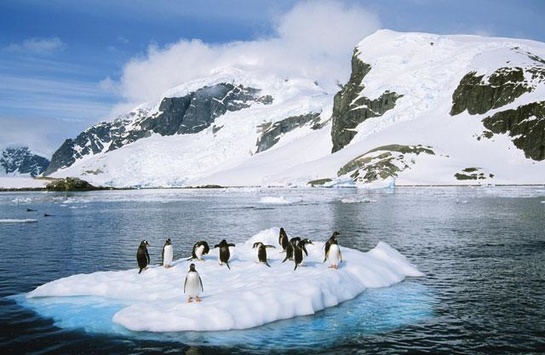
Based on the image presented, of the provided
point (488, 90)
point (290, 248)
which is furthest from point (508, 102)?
point (290, 248)

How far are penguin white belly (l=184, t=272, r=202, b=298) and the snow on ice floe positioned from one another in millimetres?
517

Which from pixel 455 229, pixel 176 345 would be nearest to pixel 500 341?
pixel 176 345

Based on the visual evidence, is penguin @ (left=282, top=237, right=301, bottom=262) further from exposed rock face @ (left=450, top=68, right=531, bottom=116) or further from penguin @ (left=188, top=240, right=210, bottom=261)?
exposed rock face @ (left=450, top=68, right=531, bottom=116)

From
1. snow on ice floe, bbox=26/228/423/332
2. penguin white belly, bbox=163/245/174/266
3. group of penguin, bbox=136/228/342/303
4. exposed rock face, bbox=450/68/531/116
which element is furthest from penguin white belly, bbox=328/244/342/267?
exposed rock face, bbox=450/68/531/116

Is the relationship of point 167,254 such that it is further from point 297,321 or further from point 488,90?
point 488,90

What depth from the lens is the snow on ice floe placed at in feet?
56.2

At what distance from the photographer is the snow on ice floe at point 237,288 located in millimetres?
17141

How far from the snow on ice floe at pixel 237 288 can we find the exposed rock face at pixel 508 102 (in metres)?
162

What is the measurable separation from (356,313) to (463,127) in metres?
184

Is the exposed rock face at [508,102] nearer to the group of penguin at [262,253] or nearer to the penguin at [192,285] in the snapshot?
the group of penguin at [262,253]

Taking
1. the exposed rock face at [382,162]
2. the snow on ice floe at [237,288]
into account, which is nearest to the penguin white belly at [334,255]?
the snow on ice floe at [237,288]

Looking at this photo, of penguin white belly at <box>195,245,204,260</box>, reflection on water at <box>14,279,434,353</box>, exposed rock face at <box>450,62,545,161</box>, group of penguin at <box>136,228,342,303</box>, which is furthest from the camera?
exposed rock face at <box>450,62,545,161</box>

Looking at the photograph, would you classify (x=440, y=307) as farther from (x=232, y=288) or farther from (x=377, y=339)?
(x=232, y=288)

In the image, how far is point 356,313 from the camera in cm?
1856
